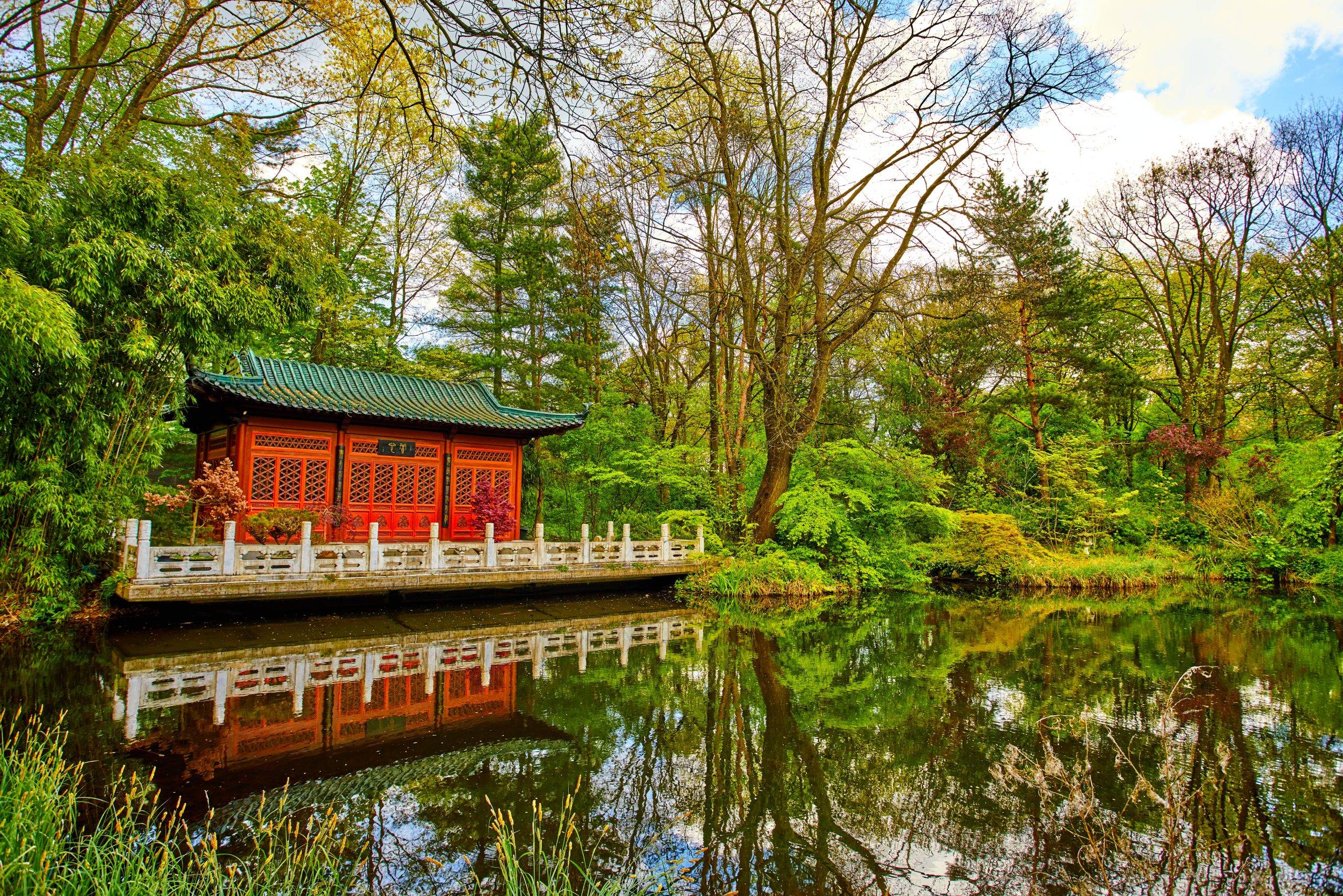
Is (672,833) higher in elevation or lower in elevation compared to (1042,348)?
lower

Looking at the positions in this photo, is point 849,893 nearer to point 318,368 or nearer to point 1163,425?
point 318,368

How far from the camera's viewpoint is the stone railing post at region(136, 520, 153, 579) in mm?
8620

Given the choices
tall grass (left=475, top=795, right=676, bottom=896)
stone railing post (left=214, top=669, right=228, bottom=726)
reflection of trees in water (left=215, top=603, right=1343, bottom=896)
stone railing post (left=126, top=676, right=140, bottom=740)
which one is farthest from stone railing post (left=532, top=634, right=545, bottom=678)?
tall grass (left=475, top=795, right=676, bottom=896)

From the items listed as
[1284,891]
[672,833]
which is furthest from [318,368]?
[1284,891]

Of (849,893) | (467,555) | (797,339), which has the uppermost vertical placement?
(797,339)

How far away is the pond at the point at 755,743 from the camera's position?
3.36m

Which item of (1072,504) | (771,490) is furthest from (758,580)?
(1072,504)

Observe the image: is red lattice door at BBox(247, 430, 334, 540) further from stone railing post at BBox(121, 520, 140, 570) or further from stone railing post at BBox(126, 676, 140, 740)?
stone railing post at BBox(126, 676, 140, 740)

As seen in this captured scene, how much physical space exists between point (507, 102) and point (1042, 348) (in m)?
19.1

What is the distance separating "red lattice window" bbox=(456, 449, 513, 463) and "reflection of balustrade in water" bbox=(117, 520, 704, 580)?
101 inches

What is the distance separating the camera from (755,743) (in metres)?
4.93

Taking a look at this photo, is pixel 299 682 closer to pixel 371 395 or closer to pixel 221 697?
Result: pixel 221 697

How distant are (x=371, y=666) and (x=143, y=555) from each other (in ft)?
13.0

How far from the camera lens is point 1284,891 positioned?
295cm
